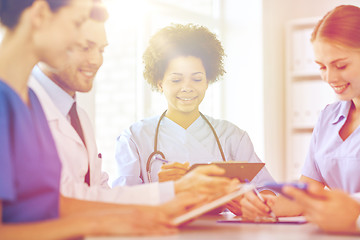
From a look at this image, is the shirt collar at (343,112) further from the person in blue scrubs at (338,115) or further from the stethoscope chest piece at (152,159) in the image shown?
the stethoscope chest piece at (152,159)

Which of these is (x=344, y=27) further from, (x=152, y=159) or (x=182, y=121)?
(x=152, y=159)

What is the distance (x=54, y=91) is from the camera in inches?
54.6

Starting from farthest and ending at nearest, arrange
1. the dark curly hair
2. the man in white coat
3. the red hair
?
1. the dark curly hair
2. the red hair
3. the man in white coat

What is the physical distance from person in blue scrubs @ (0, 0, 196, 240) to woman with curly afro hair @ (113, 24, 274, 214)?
0.90 meters

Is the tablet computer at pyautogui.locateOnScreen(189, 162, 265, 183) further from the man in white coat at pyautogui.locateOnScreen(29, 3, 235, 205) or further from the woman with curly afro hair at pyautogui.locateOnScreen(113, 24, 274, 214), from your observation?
the woman with curly afro hair at pyautogui.locateOnScreen(113, 24, 274, 214)

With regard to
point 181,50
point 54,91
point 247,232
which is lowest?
point 247,232

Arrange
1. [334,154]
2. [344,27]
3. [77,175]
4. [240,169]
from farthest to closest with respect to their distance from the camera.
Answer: [334,154], [344,27], [240,169], [77,175]

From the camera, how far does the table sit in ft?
3.57

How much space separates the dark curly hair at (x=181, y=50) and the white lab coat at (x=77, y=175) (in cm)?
82

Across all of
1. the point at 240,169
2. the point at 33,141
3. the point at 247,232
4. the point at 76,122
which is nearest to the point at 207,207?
the point at 247,232

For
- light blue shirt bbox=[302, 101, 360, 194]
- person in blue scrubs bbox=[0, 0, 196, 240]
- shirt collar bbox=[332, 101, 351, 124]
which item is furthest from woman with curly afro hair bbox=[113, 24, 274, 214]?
person in blue scrubs bbox=[0, 0, 196, 240]

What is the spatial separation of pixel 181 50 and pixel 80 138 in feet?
2.70

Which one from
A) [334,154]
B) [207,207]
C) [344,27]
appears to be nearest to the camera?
[207,207]

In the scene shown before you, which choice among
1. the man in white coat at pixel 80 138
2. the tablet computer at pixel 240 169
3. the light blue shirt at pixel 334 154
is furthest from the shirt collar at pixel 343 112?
the man in white coat at pixel 80 138
